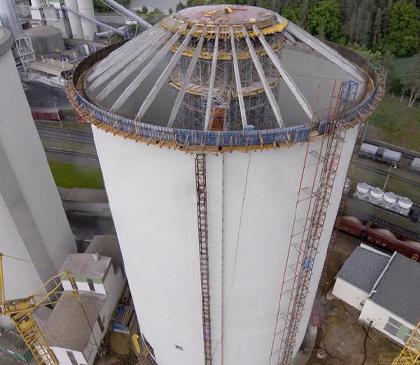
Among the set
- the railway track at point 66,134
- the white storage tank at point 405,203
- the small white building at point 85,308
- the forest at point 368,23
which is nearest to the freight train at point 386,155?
the white storage tank at point 405,203

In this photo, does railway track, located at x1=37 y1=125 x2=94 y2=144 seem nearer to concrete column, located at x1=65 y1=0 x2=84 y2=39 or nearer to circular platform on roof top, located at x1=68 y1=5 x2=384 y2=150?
concrete column, located at x1=65 y1=0 x2=84 y2=39

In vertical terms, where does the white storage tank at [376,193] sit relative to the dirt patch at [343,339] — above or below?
above

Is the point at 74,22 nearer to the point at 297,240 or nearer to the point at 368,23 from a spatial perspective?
the point at 368,23

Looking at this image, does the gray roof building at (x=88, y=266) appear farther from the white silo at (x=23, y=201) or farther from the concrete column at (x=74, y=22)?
the concrete column at (x=74, y=22)

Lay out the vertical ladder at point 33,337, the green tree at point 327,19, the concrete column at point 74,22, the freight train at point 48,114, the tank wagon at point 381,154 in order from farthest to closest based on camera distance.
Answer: the green tree at point 327,19
the concrete column at point 74,22
the freight train at point 48,114
the tank wagon at point 381,154
the vertical ladder at point 33,337

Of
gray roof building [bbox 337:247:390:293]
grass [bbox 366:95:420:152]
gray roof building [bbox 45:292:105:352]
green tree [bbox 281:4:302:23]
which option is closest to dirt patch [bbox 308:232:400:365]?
gray roof building [bbox 337:247:390:293]

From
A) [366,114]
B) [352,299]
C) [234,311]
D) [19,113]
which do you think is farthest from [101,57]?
[352,299]

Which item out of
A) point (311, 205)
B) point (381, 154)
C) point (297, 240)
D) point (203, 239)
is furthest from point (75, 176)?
point (381, 154)
